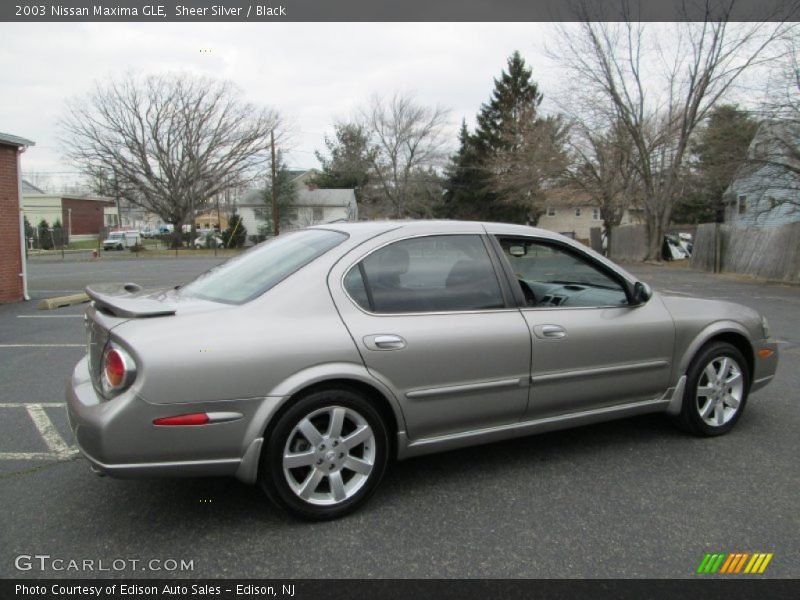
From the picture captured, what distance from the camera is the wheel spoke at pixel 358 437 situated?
3027mm

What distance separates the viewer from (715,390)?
4223 millimetres

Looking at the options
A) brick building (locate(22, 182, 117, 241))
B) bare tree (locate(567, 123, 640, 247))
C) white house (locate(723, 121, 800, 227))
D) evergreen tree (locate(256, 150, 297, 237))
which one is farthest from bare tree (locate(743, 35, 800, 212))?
brick building (locate(22, 182, 117, 241))

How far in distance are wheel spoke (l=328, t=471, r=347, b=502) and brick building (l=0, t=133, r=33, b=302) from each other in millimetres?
12046

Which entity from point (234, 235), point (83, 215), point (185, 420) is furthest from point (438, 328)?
point (83, 215)

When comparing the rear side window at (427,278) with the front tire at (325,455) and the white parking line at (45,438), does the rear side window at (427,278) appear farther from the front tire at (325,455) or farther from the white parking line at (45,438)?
the white parking line at (45,438)

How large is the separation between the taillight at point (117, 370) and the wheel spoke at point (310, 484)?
3.18ft

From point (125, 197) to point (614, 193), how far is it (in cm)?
3338

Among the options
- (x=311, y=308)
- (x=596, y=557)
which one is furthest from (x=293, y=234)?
(x=596, y=557)

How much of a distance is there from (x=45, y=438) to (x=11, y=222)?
1020cm

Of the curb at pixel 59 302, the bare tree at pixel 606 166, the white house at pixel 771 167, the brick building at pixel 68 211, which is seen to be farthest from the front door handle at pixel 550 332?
the brick building at pixel 68 211

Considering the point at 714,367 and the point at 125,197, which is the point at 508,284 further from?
the point at 125,197

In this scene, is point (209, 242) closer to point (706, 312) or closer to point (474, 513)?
point (706, 312)

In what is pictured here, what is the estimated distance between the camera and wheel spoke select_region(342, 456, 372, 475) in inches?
120

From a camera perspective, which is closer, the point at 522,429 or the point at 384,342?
the point at 384,342
